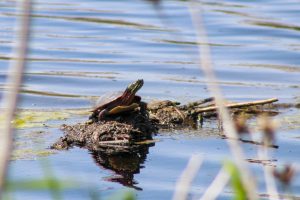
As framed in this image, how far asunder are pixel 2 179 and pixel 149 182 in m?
3.45

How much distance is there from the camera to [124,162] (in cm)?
647

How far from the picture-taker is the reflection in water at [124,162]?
6.00 m

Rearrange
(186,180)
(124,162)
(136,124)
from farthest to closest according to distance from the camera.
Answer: (136,124), (124,162), (186,180)

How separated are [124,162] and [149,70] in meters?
4.10

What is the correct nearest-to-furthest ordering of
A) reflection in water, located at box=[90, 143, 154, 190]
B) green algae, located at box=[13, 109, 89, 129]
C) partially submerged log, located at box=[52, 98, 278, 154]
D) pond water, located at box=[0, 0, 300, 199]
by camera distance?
reflection in water, located at box=[90, 143, 154, 190]
pond water, located at box=[0, 0, 300, 199]
partially submerged log, located at box=[52, 98, 278, 154]
green algae, located at box=[13, 109, 89, 129]

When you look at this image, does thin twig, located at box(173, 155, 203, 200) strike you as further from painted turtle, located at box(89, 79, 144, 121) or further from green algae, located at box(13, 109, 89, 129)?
green algae, located at box(13, 109, 89, 129)

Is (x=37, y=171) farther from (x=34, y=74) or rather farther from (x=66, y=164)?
(x=34, y=74)

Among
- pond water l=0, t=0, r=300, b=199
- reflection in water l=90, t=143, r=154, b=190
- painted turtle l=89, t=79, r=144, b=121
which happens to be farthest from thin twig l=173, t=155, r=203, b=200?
painted turtle l=89, t=79, r=144, b=121

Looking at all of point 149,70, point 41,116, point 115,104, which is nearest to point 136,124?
point 115,104

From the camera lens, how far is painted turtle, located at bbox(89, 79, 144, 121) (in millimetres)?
7309

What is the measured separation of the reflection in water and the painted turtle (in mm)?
435

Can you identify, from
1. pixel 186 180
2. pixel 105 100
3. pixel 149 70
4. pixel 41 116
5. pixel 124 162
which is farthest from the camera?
pixel 149 70

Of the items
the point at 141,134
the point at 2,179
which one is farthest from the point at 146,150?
the point at 2,179

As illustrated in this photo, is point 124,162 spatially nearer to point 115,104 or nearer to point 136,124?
point 136,124
